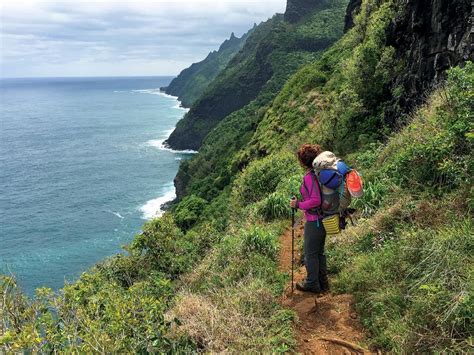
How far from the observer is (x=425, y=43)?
12883 millimetres

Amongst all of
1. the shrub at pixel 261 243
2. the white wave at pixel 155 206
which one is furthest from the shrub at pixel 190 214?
the white wave at pixel 155 206

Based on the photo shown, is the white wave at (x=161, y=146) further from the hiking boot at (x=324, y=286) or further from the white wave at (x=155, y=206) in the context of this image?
the hiking boot at (x=324, y=286)

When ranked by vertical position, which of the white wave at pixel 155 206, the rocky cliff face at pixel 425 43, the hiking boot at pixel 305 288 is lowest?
Result: the white wave at pixel 155 206

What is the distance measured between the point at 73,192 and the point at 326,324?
74.9 metres

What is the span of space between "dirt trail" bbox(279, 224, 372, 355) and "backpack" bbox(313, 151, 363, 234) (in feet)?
3.89

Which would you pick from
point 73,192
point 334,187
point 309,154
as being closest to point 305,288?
point 334,187

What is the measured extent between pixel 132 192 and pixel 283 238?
225 ft

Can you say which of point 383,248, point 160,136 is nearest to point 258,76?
point 160,136

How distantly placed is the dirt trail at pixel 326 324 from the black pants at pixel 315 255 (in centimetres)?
22

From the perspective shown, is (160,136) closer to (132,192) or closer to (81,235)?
(132,192)

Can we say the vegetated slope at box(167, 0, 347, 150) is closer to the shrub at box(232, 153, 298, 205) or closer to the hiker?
the shrub at box(232, 153, 298, 205)

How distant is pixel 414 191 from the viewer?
740 centimetres

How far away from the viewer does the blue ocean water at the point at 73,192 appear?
51656 millimetres

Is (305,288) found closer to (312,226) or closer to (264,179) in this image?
(312,226)
